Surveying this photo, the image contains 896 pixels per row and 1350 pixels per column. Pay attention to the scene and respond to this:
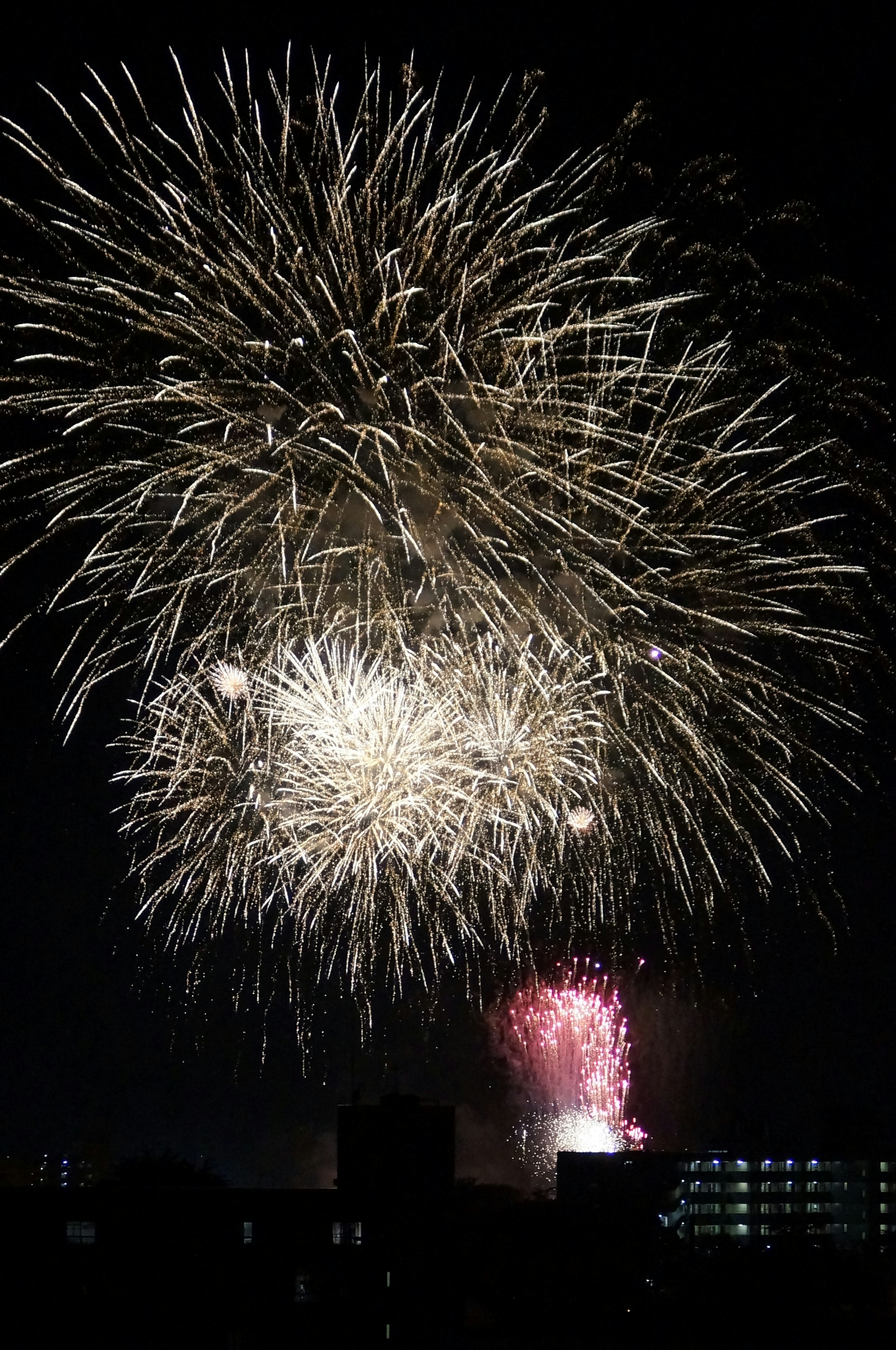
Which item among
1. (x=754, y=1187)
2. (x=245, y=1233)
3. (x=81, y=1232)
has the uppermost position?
(x=754, y=1187)

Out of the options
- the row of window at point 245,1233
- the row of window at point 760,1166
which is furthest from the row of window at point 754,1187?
the row of window at point 245,1233

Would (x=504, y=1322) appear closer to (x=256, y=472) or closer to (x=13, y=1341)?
(x=13, y=1341)

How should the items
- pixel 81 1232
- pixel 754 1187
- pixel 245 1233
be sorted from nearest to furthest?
pixel 81 1232
pixel 245 1233
pixel 754 1187

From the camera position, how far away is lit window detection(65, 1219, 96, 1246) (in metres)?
27.0

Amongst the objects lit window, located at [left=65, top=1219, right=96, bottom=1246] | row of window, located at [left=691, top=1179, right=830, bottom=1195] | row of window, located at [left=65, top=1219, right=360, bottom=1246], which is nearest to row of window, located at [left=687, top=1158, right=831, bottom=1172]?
row of window, located at [left=691, top=1179, right=830, bottom=1195]

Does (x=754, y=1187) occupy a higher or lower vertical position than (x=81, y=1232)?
higher

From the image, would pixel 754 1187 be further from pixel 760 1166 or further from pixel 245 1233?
pixel 245 1233

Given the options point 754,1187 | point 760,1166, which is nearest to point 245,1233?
point 760,1166

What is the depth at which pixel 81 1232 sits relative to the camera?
88.8ft

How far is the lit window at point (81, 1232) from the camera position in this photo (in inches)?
1062

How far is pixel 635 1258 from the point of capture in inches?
1785

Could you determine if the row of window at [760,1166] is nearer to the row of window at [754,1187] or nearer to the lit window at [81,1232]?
the row of window at [754,1187]

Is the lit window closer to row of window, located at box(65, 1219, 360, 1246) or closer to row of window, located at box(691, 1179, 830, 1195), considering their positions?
row of window, located at box(65, 1219, 360, 1246)

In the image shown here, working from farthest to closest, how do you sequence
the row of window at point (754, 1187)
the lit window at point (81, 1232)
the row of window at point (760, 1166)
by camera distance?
the row of window at point (754, 1187) < the row of window at point (760, 1166) < the lit window at point (81, 1232)
